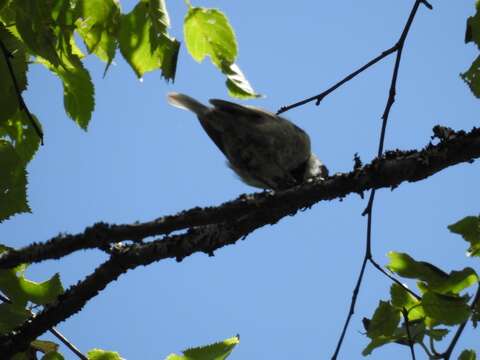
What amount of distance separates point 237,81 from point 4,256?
1.30m

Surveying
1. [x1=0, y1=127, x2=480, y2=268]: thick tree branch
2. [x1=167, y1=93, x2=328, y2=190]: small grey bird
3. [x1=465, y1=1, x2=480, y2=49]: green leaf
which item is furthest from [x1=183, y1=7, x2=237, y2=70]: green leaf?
[x1=167, y1=93, x2=328, y2=190]: small grey bird

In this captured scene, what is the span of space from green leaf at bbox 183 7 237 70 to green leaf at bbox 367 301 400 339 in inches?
47.4

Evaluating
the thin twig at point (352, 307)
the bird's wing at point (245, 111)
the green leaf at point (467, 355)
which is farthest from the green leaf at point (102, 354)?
the bird's wing at point (245, 111)

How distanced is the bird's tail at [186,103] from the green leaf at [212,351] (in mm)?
4158

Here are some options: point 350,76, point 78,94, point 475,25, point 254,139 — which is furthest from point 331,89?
point 254,139

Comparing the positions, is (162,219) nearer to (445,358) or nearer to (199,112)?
(445,358)

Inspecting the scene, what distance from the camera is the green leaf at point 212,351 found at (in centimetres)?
Answer: 216

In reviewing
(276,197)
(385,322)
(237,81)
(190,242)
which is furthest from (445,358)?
(237,81)

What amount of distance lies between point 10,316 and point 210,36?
1.48 metres

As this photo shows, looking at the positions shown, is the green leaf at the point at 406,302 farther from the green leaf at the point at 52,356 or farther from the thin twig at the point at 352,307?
the green leaf at the point at 52,356

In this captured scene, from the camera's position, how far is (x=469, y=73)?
244 cm

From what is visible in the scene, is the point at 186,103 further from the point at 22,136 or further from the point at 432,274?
the point at 432,274

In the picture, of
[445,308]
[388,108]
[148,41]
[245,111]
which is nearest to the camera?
[445,308]

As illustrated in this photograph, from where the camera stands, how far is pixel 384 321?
2.12 m
